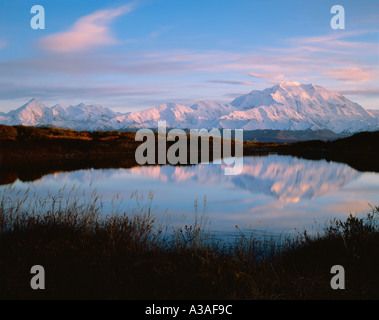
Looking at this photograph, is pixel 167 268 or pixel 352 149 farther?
pixel 352 149

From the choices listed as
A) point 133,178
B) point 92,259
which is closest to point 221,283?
point 92,259

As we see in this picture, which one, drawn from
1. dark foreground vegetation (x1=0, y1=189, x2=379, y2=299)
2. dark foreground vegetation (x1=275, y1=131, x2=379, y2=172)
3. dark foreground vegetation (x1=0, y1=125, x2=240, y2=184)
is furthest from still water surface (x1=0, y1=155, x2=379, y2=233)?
dark foreground vegetation (x1=275, y1=131, x2=379, y2=172)

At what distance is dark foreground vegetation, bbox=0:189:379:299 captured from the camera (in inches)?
411

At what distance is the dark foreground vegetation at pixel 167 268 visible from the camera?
10.4 m

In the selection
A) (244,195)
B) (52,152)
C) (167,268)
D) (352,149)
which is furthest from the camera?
(352,149)

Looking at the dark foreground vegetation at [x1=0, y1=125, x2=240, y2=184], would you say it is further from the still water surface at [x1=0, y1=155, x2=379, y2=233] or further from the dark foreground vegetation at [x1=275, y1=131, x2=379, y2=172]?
the dark foreground vegetation at [x1=275, y1=131, x2=379, y2=172]

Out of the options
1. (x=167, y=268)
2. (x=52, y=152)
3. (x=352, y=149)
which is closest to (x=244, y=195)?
(x=167, y=268)

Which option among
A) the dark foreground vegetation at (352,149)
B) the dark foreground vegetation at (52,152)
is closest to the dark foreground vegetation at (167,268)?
the dark foreground vegetation at (52,152)

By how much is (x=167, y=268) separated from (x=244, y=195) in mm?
27224

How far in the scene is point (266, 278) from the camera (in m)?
11.3

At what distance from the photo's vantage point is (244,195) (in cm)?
3778

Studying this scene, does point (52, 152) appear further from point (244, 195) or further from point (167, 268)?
point (167, 268)

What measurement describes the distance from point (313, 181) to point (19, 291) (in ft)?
154

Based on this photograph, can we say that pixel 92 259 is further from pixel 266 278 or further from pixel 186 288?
pixel 266 278
